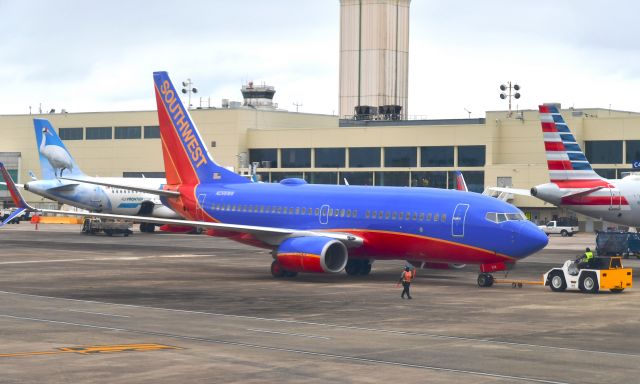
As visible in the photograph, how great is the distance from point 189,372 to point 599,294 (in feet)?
85.7

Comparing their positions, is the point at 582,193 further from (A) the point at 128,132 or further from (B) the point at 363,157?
(A) the point at 128,132

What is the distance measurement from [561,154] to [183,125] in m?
25.6

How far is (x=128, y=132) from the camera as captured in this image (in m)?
137

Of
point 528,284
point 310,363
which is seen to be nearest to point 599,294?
point 528,284

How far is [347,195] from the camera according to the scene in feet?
177

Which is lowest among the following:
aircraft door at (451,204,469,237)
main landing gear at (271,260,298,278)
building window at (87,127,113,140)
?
main landing gear at (271,260,298,278)

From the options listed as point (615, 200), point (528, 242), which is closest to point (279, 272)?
point (528, 242)

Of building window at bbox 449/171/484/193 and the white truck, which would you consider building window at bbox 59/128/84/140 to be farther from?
the white truck

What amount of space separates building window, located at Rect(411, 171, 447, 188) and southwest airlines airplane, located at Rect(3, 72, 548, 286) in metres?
65.6

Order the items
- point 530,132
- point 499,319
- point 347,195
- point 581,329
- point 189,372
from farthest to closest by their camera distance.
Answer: point 530,132
point 347,195
point 499,319
point 581,329
point 189,372

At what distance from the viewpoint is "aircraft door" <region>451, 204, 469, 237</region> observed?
4909 centimetres

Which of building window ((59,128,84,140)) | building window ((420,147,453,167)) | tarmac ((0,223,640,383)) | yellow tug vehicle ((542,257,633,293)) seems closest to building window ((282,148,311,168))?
building window ((420,147,453,167))

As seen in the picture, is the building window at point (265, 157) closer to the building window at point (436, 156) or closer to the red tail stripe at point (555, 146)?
the building window at point (436, 156)

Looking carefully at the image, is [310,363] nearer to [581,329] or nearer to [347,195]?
[581,329]
